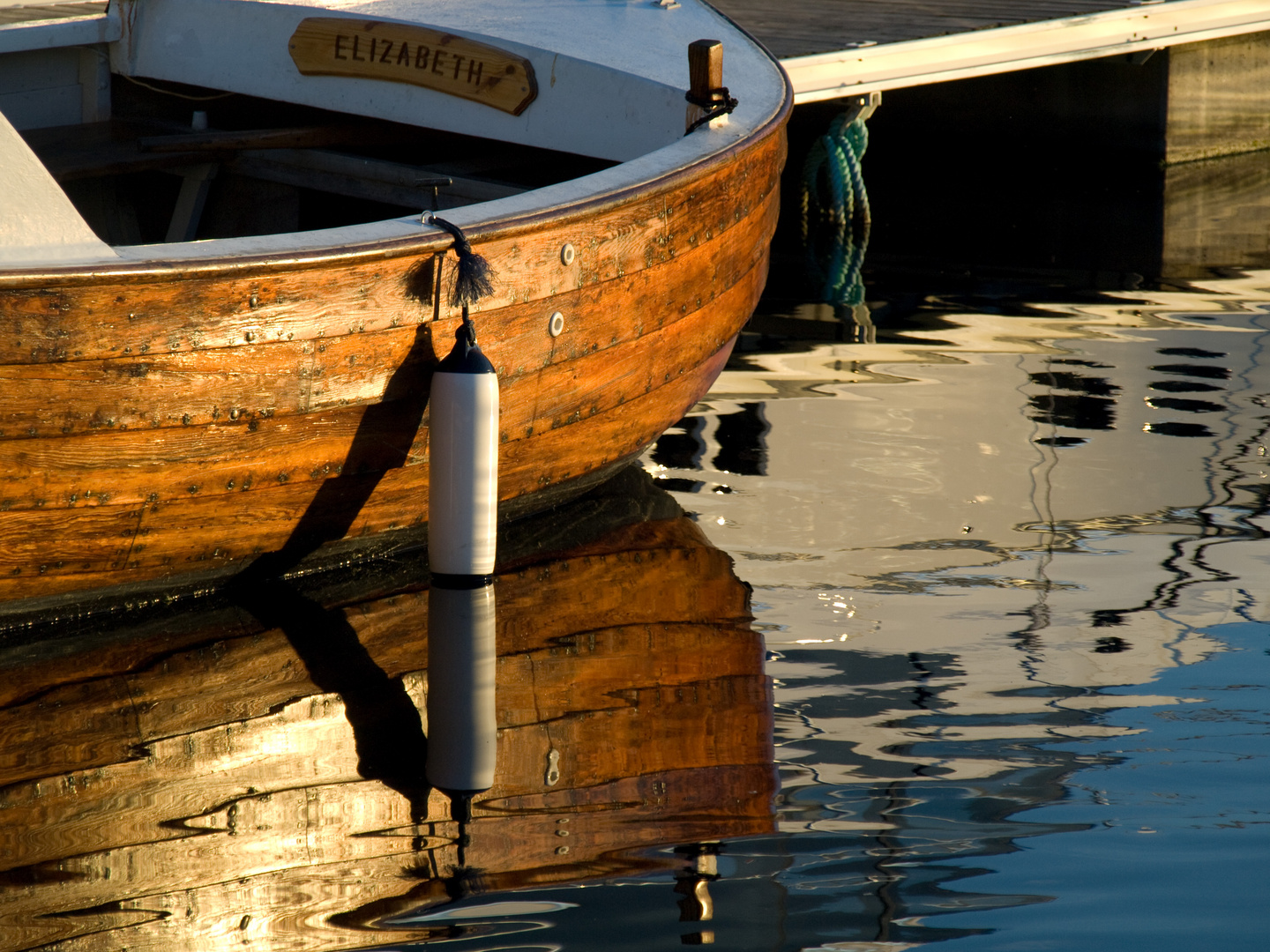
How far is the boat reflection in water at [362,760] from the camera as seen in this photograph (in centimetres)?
236

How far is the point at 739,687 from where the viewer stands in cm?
313

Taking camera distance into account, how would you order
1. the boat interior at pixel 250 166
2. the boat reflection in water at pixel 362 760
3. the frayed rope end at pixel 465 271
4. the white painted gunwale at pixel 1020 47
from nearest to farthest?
the boat reflection in water at pixel 362 760
the frayed rope end at pixel 465 271
the boat interior at pixel 250 166
the white painted gunwale at pixel 1020 47

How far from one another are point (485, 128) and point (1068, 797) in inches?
116

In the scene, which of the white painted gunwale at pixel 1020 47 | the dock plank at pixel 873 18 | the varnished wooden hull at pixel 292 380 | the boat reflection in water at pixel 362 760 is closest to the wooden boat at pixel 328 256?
the varnished wooden hull at pixel 292 380

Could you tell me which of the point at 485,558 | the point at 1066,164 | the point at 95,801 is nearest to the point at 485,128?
the point at 485,558

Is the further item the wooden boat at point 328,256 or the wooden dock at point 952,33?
the wooden dock at point 952,33

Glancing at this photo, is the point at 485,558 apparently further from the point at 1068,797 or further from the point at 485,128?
the point at 485,128

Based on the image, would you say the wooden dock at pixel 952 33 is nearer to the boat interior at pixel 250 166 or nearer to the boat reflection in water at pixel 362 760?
the boat interior at pixel 250 166

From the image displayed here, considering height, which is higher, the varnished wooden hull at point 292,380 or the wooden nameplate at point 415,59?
the wooden nameplate at point 415,59

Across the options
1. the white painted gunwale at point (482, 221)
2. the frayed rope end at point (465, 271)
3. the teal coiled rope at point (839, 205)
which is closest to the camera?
the white painted gunwale at point (482, 221)

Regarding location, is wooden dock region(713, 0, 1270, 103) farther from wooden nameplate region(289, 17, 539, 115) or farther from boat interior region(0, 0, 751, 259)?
wooden nameplate region(289, 17, 539, 115)

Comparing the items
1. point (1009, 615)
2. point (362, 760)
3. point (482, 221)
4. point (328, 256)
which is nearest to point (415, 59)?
point (482, 221)

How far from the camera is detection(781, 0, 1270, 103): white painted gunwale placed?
23.4 ft

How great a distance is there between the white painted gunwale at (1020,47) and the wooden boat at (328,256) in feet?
5.45
